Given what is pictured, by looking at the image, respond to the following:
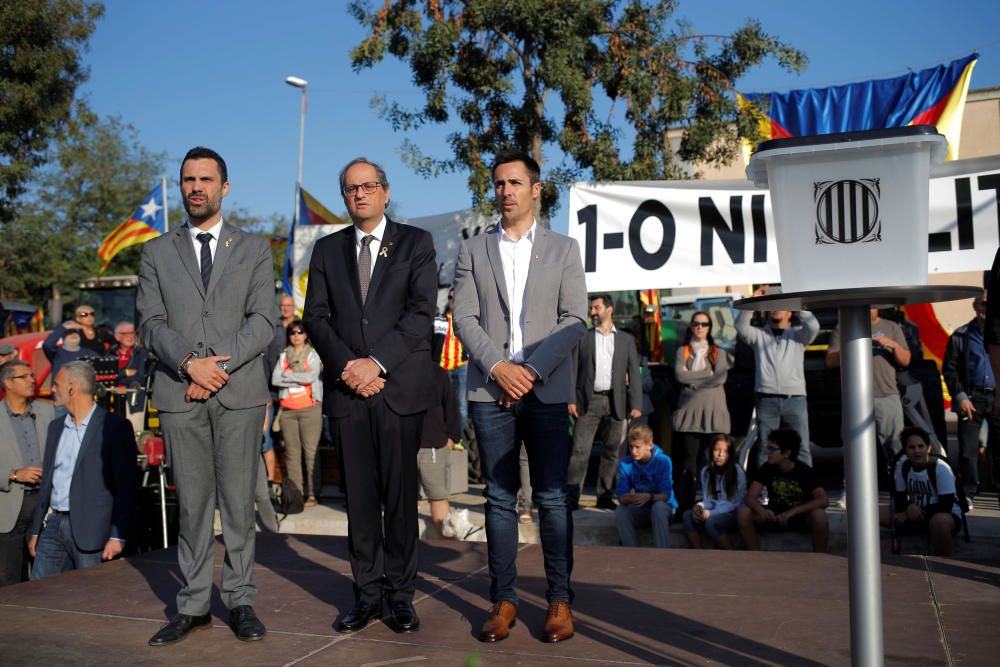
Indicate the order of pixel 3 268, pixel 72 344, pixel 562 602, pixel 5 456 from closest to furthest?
pixel 562 602 → pixel 5 456 → pixel 72 344 → pixel 3 268

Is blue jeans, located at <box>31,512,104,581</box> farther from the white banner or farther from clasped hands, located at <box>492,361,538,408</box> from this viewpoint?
the white banner

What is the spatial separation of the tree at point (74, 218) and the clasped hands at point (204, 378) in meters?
33.0

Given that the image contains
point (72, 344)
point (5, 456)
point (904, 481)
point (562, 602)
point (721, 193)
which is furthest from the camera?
point (72, 344)

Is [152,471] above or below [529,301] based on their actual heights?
below

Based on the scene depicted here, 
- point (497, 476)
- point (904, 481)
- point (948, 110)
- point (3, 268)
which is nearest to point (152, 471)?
point (497, 476)

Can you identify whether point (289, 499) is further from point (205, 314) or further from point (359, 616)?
point (205, 314)

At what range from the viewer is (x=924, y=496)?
7242 mm

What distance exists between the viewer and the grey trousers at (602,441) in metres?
9.45

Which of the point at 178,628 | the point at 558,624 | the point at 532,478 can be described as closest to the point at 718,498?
the point at 532,478

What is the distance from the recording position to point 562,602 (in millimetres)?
4078

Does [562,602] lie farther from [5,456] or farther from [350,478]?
[5,456]

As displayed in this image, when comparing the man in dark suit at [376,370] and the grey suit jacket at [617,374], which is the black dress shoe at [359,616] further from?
the grey suit jacket at [617,374]

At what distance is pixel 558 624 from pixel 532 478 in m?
0.60

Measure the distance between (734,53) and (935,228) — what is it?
5625 mm
